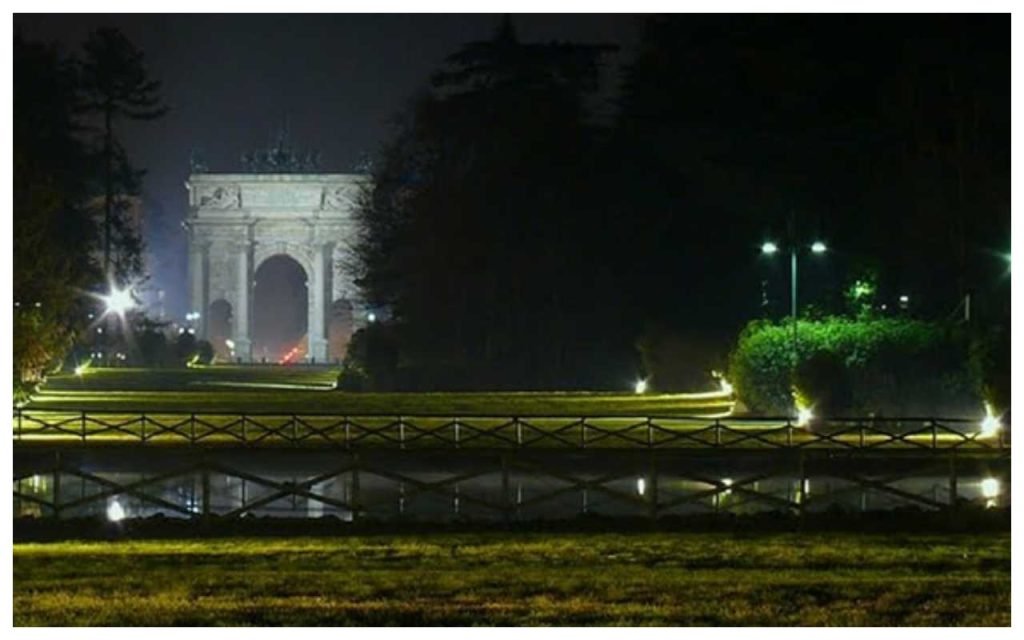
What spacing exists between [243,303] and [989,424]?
100.0 meters

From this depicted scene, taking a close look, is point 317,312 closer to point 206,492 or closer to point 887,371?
point 887,371

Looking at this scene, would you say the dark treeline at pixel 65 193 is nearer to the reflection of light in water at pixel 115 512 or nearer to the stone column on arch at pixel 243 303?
the reflection of light in water at pixel 115 512

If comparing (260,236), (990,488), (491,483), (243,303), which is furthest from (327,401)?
(243,303)

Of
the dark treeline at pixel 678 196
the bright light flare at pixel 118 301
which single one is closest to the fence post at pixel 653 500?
the dark treeline at pixel 678 196

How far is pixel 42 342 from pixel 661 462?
2286cm

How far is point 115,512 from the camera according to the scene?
26.2m

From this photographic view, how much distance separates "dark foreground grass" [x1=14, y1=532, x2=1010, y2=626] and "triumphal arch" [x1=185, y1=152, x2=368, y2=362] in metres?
111

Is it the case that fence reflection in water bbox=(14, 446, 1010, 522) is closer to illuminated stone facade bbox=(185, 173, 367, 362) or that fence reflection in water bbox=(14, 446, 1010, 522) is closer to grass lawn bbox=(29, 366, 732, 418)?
grass lawn bbox=(29, 366, 732, 418)

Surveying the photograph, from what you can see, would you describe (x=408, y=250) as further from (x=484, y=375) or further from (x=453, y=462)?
(x=453, y=462)

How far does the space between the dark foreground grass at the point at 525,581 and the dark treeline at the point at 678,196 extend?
28918mm

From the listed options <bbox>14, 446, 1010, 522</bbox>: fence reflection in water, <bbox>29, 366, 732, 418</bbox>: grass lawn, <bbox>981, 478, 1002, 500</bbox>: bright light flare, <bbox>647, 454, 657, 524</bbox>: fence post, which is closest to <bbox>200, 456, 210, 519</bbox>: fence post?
<bbox>14, 446, 1010, 522</bbox>: fence reflection in water

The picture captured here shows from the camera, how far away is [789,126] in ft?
186

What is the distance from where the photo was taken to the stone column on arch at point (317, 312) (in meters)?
139

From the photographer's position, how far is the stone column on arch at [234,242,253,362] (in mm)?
137125
